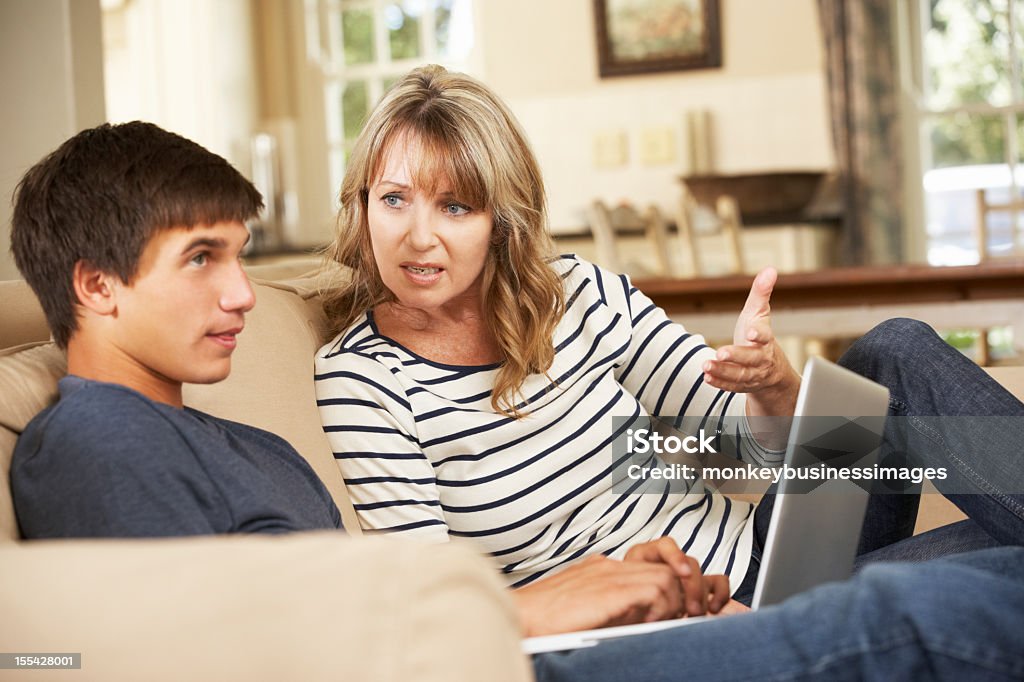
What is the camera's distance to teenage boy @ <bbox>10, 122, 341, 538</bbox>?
0.87 meters

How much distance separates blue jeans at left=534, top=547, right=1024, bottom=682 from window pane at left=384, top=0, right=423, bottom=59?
5887 millimetres

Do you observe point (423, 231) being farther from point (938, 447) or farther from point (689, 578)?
point (938, 447)

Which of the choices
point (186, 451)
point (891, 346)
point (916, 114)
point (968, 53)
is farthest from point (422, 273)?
point (968, 53)

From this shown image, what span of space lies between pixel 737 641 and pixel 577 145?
5200 mm

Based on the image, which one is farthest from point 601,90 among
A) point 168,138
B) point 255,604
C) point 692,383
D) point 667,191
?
point 255,604

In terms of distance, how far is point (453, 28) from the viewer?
6238 millimetres

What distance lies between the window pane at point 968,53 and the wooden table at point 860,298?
3133mm

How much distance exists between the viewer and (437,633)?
22.6 inches

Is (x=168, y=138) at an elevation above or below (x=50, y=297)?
above

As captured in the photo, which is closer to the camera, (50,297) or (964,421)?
(50,297)

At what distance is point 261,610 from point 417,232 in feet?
2.50

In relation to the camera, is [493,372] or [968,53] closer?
[493,372]

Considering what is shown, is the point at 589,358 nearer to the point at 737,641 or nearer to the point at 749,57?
the point at 737,641

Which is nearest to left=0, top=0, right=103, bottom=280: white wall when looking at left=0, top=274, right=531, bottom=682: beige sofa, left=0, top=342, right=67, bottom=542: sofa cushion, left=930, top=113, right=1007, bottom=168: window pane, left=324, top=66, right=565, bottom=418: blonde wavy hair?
left=324, top=66, right=565, bottom=418: blonde wavy hair
